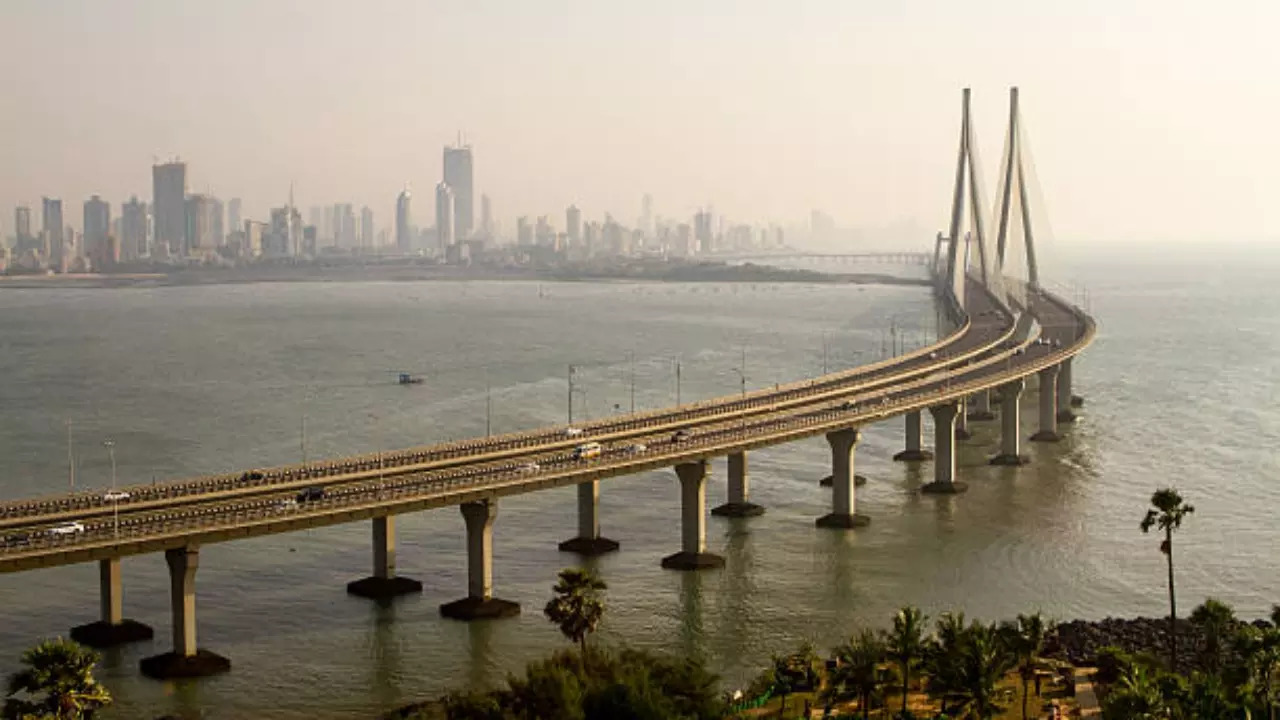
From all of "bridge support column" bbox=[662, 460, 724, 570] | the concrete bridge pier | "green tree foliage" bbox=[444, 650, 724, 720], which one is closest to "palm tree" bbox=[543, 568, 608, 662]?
"green tree foliage" bbox=[444, 650, 724, 720]

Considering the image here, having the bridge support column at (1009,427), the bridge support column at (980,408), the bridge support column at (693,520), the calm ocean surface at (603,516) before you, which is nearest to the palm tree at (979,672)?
the calm ocean surface at (603,516)

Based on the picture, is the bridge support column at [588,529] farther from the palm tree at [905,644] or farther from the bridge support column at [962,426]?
the bridge support column at [962,426]

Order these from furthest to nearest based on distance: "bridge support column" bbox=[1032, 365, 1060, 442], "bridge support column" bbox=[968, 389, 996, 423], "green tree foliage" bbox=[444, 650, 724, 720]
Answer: "bridge support column" bbox=[968, 389, 996, 423]
"bridge support column" bbox=[1032, 365, 1060, 442]
"green tree foliage" bbox=[444, 650, 724, 720]

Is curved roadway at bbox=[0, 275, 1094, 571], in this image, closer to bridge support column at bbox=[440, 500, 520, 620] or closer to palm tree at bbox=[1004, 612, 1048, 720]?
bridge support column at bbox=[440, 500, 520, 620]

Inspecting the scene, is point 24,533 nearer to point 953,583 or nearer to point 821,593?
point 821,593

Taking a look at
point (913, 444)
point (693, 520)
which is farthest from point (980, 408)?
point (693, 520)

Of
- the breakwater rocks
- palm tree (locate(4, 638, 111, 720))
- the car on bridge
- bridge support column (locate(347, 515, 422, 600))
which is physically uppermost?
the car on bridge
